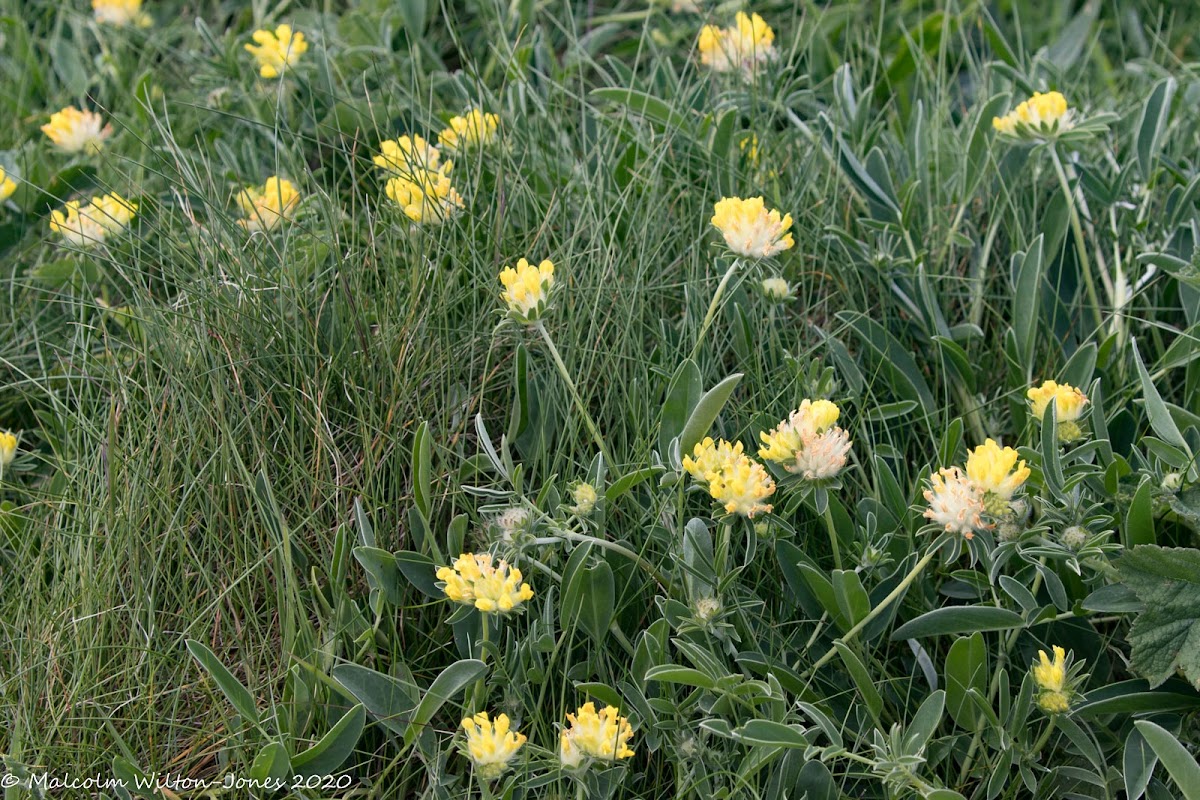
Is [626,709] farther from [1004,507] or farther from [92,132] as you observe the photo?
[92,132]

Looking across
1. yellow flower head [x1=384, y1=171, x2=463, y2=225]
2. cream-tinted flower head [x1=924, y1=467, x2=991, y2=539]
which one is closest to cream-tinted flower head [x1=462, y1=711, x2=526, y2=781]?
cream-tinted flower head [x1=924, y1=467, x2=991, y2=539]

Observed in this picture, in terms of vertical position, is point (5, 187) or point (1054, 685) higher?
point (5, 187)

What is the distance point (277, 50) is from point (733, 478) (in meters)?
1.43

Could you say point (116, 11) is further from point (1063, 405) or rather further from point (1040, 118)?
point (1063, 405)

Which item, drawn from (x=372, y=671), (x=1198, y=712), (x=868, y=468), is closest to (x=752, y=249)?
(x=868, y=468)

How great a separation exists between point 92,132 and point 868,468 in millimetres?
1563

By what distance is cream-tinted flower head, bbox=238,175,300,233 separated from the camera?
6.27 ft

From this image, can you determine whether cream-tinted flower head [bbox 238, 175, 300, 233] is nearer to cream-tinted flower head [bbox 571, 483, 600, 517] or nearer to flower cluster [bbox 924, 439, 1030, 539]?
cream-tinted flower head [bbox 571, 483, 600, 517]

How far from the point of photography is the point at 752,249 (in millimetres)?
1551

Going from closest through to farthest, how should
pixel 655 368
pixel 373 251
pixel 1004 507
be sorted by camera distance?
pixel 1004 507
pixel 655 368
pixel 373 251

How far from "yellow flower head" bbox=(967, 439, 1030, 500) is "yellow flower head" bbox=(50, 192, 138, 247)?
1.29 m

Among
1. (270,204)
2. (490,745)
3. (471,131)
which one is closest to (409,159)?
(471,131)

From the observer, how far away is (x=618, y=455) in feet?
5.71

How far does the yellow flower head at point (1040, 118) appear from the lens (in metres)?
1.84
